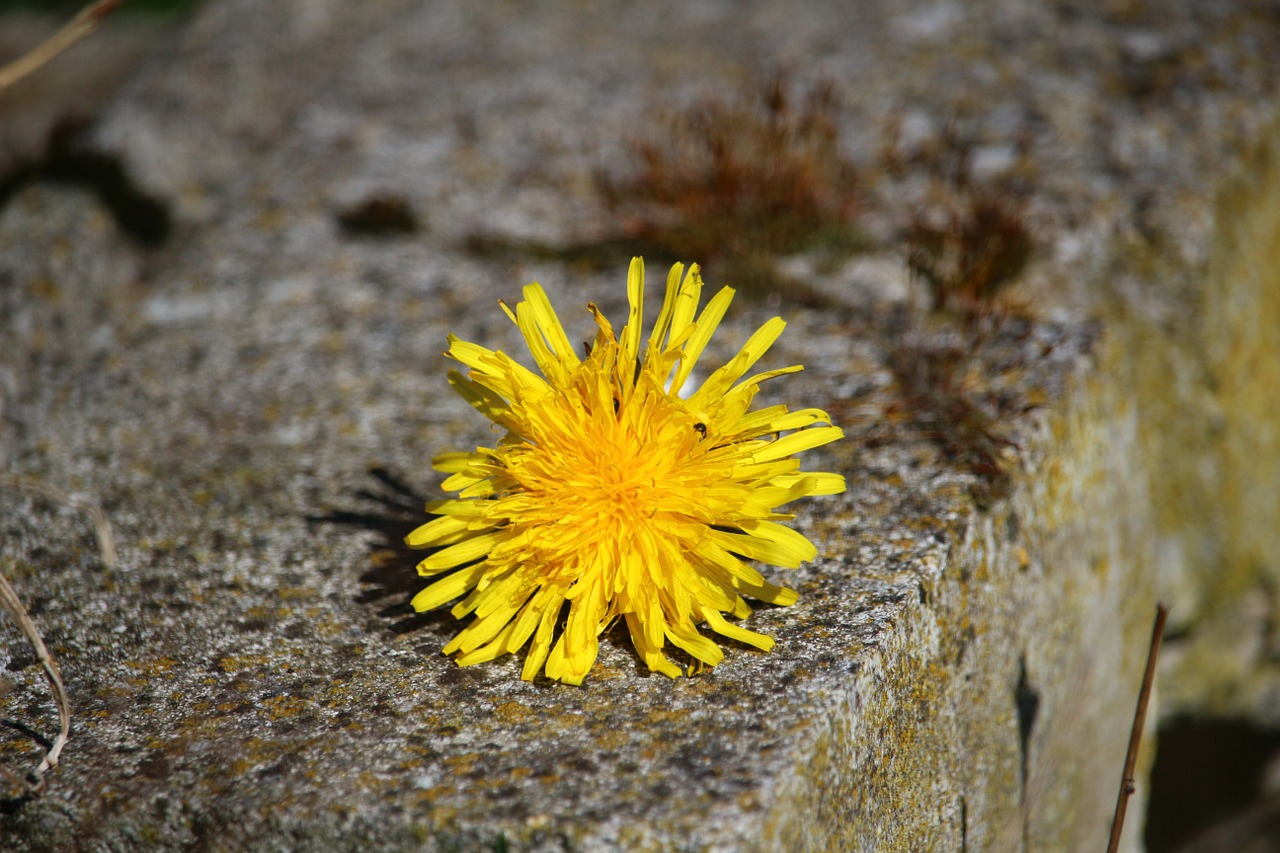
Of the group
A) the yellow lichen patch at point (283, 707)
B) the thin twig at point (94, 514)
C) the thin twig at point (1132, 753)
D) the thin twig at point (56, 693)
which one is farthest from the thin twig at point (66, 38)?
the thin twig at point (1132, 753)

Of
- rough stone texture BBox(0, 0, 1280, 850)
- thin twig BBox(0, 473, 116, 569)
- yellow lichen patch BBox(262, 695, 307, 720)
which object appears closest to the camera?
rough stone texture BBox(0, 0, 1280, 850)

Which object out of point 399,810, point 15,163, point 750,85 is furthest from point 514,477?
point 15,163

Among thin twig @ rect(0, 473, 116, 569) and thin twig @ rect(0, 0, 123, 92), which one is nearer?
thin twig @ rect(0, 0, 123, 92)

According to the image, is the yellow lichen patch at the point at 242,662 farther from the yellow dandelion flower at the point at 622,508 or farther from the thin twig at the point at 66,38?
the thin twig at the point at 66,38

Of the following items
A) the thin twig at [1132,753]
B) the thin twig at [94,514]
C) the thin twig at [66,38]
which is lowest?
the thin twig at [1132,753]

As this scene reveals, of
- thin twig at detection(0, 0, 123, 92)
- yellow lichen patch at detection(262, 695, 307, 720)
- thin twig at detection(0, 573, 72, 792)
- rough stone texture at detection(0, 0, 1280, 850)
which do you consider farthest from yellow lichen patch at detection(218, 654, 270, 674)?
thin twig at detection(0, 0, 123, 92)

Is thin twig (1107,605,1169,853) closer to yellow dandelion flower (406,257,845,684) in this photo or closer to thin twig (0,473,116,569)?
yellow dandelion flower (406,257,845,684)

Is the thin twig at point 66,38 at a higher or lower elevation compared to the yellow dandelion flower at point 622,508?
higher

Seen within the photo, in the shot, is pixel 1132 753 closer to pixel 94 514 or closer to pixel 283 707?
pixel 283 707
